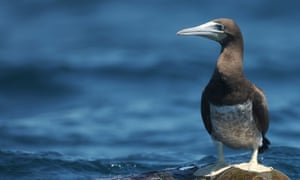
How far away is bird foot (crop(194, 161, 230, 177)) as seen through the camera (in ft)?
41.2

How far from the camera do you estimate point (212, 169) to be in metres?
12.6

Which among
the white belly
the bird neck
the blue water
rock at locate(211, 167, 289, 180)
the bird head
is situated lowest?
rock at locate(211, 167, 289, 180)

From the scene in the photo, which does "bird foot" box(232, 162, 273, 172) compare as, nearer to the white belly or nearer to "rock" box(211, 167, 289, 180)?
"rock" box(211, 167, 289, 180)

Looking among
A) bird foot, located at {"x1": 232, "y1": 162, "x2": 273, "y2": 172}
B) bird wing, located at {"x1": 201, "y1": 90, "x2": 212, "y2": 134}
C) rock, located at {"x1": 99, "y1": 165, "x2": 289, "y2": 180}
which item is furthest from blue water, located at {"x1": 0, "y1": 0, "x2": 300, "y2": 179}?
bird wing, located at {"x1": 201, "y1": 90, "x2": 212, "y2": 134}

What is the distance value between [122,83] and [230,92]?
16.4 m

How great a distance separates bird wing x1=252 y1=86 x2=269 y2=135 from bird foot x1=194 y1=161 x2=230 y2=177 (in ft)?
2.26

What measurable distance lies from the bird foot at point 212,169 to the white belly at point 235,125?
0.32 metres

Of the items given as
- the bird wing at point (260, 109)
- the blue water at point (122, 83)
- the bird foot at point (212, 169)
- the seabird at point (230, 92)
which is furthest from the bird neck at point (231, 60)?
the blue water at point (122, 83)

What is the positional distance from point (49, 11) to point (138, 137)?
1488 centimetres

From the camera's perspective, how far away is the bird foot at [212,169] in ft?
41.2

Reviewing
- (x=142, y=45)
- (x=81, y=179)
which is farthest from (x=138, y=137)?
(x=142, y=45)

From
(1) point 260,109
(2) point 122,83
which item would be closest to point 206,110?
(1) point 260,109

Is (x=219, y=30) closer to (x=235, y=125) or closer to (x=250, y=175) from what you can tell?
(x=235, y=125)

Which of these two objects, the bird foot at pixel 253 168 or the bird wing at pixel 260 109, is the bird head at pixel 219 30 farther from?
the bird foot at pixel 253 168
